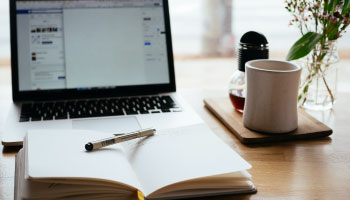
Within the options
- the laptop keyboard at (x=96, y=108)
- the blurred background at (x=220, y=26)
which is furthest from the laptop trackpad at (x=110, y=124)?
the blurred background at (x=220, y=26)

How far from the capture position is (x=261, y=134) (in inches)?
35.8

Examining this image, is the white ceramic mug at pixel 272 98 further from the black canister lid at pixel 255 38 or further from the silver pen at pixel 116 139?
the silver pen at pixel 116 139

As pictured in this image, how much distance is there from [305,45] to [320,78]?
0.39 feet

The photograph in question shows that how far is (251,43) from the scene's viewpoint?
3.26 ft

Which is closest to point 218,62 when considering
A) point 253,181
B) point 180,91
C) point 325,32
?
point 180,91

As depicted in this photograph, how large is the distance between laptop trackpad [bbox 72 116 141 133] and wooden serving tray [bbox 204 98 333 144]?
0.22 meters

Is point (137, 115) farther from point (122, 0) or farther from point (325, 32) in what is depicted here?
point (325, 32)

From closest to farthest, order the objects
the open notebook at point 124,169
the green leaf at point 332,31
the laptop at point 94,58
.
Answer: the open notebook at point 124,169 < the green leaf at point 332,31 < the laptop at point 94,58

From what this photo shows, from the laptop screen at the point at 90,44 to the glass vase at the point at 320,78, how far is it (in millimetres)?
382

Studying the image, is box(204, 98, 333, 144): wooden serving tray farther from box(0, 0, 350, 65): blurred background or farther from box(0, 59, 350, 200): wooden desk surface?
box(0, 0, 350, 65): blurred background

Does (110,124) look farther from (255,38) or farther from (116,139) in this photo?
(255,38)

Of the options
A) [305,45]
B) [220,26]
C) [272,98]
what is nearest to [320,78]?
[305,45]

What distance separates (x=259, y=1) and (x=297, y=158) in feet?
12.0

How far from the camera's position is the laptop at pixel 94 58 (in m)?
1.09
